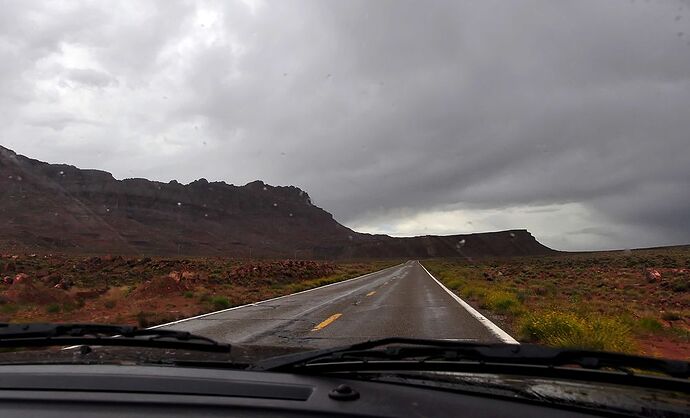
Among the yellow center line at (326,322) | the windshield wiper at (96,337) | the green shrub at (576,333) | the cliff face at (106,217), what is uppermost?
the cliff face at (106,217)

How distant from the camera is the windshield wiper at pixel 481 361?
3.01 meters

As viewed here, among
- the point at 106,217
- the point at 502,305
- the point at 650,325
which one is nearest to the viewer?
the point at 650,325

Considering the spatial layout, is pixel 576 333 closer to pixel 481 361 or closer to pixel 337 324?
pixel 337 324

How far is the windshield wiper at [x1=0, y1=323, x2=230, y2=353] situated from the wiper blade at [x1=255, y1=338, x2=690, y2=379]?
3.62 ft

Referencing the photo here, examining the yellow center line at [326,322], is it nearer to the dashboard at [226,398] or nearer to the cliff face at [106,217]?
the dashboard at [226,398]

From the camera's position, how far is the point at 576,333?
8.49 metres

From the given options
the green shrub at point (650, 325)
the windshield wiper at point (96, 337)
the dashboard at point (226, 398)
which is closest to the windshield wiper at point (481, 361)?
the dashboard at point (226, 398)

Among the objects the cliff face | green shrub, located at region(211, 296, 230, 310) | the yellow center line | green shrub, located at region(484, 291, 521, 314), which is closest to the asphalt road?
the yellow center line

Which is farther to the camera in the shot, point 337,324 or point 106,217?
point 106,217

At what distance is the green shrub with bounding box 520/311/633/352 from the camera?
802 cm

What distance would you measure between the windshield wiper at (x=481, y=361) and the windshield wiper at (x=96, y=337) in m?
1.10

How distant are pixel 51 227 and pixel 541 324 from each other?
12150cm

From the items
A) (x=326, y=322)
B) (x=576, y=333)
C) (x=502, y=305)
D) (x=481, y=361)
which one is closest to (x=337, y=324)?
(x=326, y=322)

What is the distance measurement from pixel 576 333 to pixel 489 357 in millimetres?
6097
